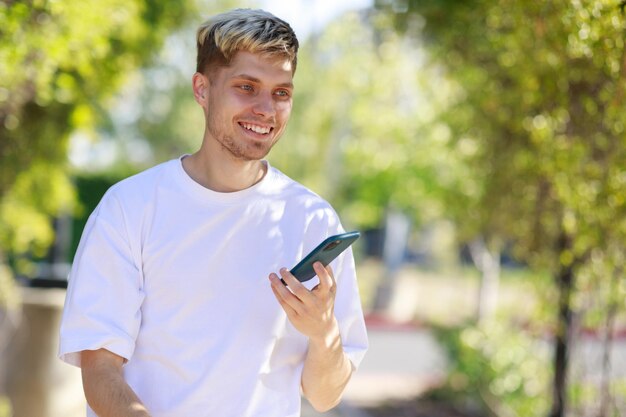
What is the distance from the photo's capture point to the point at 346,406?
1029cm

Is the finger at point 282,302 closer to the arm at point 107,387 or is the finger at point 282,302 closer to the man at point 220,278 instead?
the man at point 220,278

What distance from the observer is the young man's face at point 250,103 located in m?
2.28

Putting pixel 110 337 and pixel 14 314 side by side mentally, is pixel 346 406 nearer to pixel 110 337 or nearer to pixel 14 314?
pixel 14 314

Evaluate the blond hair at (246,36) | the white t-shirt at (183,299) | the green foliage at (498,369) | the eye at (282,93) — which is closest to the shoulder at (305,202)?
the white t-shirt at (183,299)

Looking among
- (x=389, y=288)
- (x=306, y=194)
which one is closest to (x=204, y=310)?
(x=306, y=194)

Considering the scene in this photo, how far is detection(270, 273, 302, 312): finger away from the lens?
2096mm

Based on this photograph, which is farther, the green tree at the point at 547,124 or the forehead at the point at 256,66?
the green tree at the point at 547,124

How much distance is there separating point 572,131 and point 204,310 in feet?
13.7

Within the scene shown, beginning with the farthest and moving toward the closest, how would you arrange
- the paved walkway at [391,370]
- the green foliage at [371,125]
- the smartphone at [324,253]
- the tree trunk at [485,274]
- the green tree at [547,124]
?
the tree trunk at [485,274], the green foliage at [371,125], the paved walkway at [391,370], the green tree at [547,124], the smartphone at [324,253]

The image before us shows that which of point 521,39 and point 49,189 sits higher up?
point 521,39

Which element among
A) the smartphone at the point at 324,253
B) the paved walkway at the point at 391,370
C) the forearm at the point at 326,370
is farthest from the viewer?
the paved walkway at the point at 391,370

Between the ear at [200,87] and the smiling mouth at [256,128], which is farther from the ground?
the ear at [200,87]

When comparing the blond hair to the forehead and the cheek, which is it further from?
the cheek

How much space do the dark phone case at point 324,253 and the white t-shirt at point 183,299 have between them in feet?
0.55
